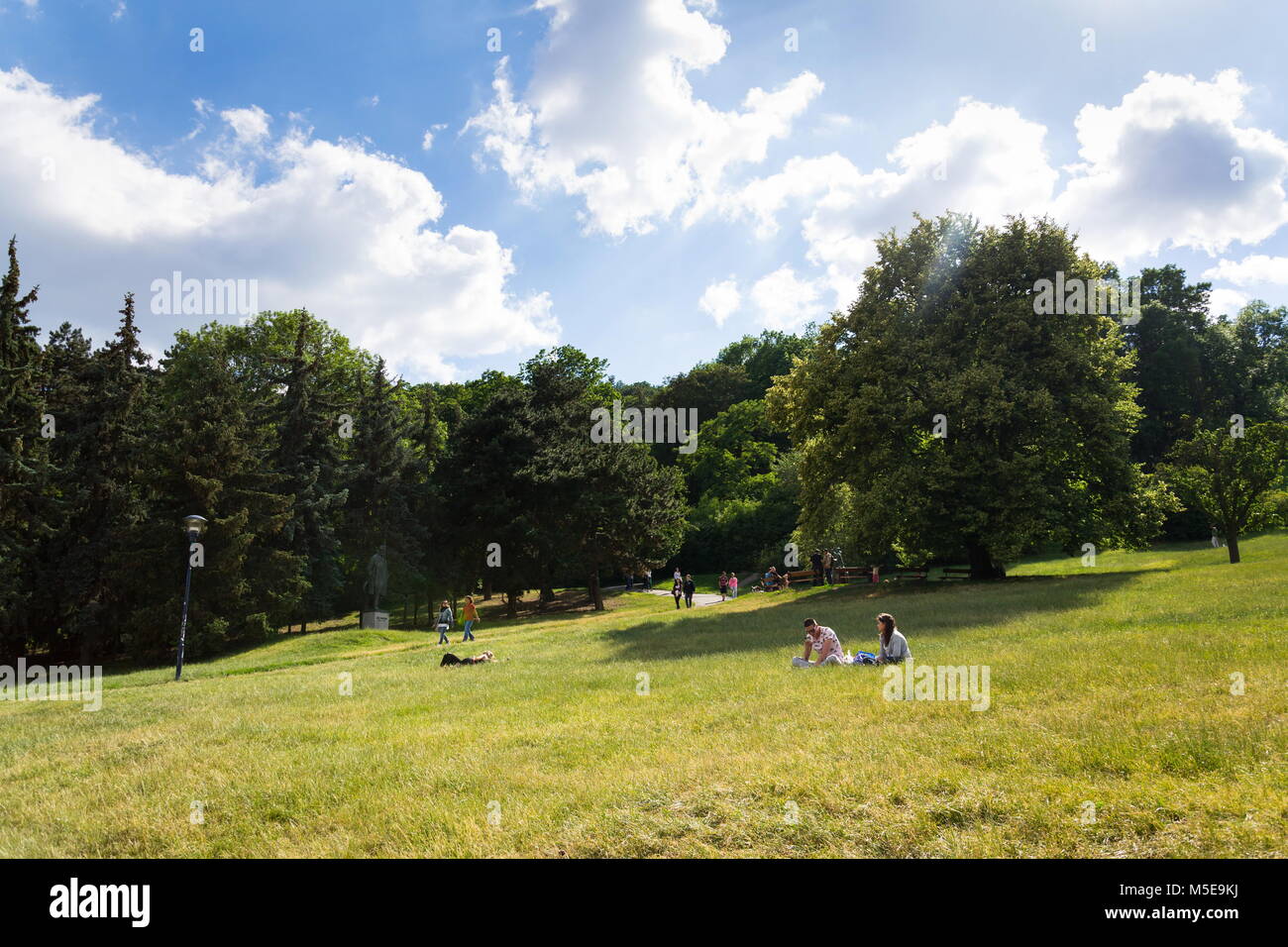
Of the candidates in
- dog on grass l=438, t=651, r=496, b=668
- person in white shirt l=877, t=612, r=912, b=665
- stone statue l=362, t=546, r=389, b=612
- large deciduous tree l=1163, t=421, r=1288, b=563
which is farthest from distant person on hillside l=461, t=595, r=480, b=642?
large deciduous tree l=1163, t=421, r=1288, b=563

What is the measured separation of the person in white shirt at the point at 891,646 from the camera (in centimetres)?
1359

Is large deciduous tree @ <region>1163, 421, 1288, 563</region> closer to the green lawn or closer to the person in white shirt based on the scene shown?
the green lawn

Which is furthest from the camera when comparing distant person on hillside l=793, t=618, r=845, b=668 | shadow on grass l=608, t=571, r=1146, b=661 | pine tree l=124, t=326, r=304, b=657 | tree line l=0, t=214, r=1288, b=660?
pine tree l=124, t=326, r=304, b=657

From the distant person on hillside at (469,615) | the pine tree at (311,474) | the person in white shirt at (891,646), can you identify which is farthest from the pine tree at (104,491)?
the person in white shirt at (891,646)

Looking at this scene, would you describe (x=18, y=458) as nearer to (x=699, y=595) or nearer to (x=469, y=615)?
(x=469, y=615)

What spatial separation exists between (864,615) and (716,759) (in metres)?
17.2

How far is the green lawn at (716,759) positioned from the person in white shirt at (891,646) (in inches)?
30.0

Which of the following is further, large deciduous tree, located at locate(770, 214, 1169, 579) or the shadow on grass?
large deciduous tree, located at locate(770, 214, 1169, 579)

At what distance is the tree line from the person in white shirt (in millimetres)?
14755

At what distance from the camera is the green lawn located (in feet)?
18.6

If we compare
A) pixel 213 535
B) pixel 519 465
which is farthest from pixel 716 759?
pixel 519 465
